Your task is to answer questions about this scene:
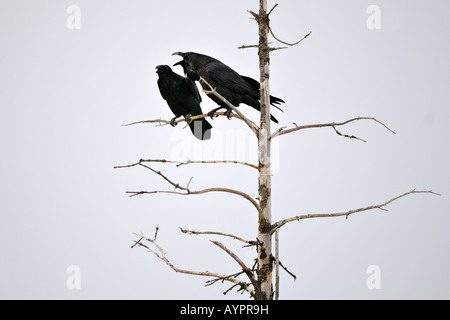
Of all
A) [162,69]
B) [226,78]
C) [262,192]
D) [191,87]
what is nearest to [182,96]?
[191,87]

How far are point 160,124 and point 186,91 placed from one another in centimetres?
122

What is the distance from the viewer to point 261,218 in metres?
4.23

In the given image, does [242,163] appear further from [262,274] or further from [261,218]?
[262,274]

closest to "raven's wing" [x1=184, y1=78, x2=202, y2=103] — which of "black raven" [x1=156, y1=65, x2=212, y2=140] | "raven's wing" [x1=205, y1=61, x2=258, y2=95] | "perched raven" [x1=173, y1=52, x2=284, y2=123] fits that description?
"black raven" [x1=156, y1=65, x2=212, y2=140]

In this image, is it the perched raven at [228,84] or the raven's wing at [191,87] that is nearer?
the perched raven at [228,84]

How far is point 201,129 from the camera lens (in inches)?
238

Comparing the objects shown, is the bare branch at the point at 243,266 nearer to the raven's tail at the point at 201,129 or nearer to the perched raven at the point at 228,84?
the perched raven at the point at 228,84

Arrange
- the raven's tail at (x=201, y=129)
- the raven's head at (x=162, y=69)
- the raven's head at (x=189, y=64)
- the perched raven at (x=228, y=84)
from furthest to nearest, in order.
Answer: the raven's head at (x=162, y=69) < the raven's tail at (x=201, y=129) < the raven's head at (x=189, y=64) < the perched raven at (x=228, y=84)

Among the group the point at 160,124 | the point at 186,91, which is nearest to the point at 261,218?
the point at 160,124

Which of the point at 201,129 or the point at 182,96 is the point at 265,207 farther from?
the point at 182,96

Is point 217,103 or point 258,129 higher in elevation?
point 217,103

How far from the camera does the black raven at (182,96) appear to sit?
6.07 m

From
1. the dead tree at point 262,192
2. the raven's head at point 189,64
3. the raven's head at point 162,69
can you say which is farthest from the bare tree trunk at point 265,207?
the raven's head at point 162,69

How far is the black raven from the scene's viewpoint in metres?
6.07
